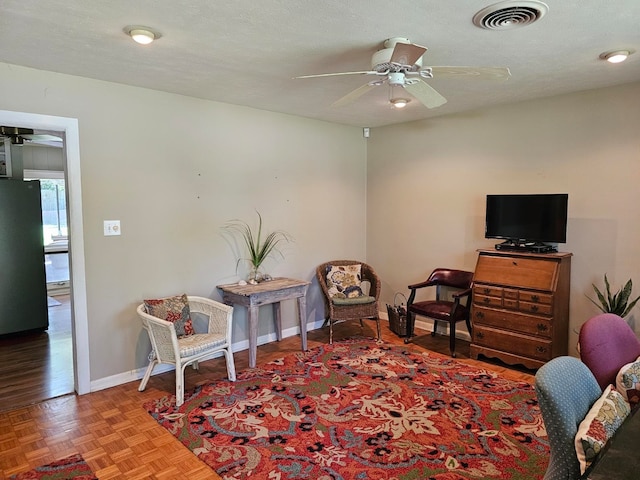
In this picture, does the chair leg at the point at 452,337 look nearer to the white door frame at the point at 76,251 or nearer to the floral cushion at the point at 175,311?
the floral cushion at the point at 175,311

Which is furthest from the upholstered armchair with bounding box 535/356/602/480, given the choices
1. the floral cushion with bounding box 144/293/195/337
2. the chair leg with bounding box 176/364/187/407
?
the floral cushion with bounding box 144/293/195/337

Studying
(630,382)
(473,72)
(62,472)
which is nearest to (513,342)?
(630,382)

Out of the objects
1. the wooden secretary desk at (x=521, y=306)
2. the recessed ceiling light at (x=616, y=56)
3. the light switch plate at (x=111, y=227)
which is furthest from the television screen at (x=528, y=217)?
the light switch plate at (x=111, y=227)

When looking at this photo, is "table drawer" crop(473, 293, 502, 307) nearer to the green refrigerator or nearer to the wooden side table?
the wooden side table

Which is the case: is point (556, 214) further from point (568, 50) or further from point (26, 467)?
point (26, 467)

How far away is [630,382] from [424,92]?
1.91 meters

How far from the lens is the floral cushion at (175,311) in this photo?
3490mm

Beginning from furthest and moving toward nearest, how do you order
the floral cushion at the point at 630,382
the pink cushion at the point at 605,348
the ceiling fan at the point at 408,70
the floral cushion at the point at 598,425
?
the ceiling fan at the point at 408,70
the pink cushion at the point at 605,348
the floral cushion at the point at 630,382
the floral cushion at the point at 598,425

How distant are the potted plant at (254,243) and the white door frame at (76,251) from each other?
1329 mm

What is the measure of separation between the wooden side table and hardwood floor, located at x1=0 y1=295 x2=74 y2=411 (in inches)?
Answer: 57.8

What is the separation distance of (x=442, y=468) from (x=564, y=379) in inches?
48.0

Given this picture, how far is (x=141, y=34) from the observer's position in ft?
7.92

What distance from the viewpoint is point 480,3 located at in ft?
6.83

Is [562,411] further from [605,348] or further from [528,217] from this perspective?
[528,217]
